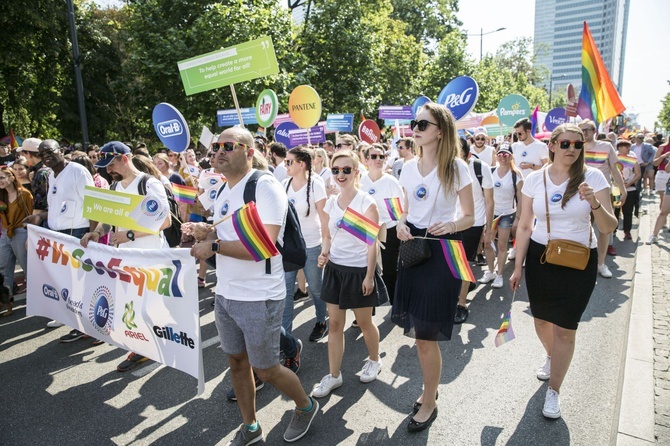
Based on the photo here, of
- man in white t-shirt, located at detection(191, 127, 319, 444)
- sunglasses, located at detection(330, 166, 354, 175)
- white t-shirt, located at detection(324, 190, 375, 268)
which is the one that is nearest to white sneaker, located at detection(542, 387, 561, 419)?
white t-shirt, located at detection(324, 190, 375, 268)

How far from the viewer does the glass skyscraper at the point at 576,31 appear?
144875 millimetres

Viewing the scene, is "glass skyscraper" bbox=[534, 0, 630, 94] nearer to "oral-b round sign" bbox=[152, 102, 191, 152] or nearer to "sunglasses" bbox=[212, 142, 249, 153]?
"oral-b round sign" bbox=[152, 102, 191, 152]

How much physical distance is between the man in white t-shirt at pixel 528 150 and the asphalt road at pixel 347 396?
2.82 meters

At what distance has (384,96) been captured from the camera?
2647 centimetres

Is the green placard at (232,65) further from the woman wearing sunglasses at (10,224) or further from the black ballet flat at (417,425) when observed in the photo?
the black ballet flat at (417,425)

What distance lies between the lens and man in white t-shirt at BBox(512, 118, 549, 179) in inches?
273

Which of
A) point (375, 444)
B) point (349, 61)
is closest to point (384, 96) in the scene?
point (349, 61)

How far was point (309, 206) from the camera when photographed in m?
4.65

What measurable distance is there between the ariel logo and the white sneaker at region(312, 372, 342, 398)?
1.50 meters

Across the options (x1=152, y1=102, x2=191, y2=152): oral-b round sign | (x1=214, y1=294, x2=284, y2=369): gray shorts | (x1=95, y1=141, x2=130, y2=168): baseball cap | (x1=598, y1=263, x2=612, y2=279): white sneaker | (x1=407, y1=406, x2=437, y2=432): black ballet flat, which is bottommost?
(x1=407, y1=406, x2=437, y2=432): black ballet flat

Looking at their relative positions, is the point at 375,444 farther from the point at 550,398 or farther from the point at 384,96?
the point at 384,96

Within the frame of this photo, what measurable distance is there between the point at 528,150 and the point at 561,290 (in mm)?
4498

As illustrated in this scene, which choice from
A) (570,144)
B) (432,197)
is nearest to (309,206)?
(432,197)

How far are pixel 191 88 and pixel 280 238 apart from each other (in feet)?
14.2
